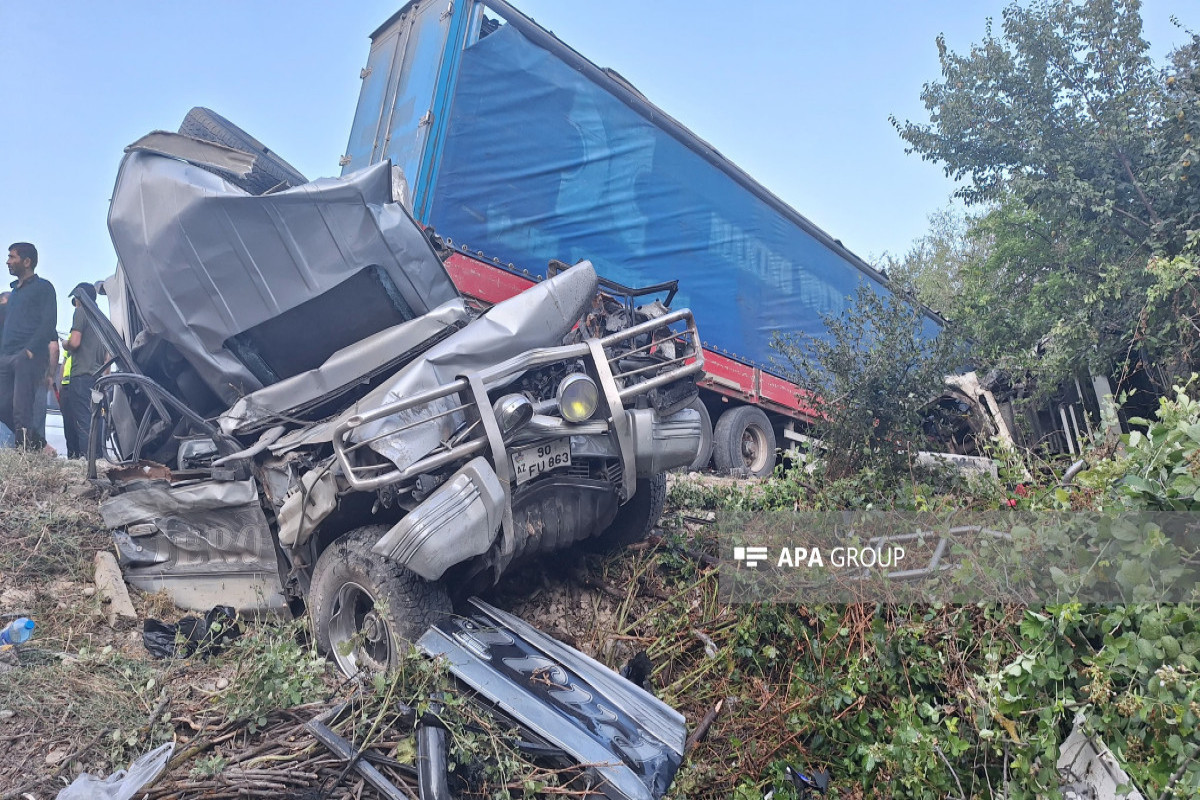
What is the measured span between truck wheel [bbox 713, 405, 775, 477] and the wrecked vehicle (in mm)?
4064

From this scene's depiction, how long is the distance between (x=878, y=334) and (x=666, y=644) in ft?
10.3

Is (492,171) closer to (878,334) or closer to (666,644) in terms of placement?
(878,334)

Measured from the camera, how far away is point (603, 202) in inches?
270

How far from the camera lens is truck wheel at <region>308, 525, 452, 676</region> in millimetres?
2939

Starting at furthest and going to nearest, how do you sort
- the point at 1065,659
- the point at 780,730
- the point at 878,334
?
the point at 878,334 < the point at 780,730 < the point at 1065,659

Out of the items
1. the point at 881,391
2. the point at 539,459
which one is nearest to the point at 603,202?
the point at 881,391

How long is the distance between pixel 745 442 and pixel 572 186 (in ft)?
12.3

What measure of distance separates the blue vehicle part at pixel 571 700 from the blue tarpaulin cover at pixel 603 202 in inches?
139

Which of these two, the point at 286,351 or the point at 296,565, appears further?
the point at 286,351

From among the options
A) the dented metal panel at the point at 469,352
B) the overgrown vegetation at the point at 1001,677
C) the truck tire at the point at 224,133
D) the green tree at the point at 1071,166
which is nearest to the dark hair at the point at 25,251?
the truck tire at the point at 224,133

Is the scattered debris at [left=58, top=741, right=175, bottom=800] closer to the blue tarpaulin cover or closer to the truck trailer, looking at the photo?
the truck trailer

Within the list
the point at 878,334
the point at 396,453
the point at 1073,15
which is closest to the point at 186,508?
the point at 396,453

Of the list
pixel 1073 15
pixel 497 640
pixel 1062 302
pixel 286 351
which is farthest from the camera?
pixel 1073 15

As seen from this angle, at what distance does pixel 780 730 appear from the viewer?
2863mm
